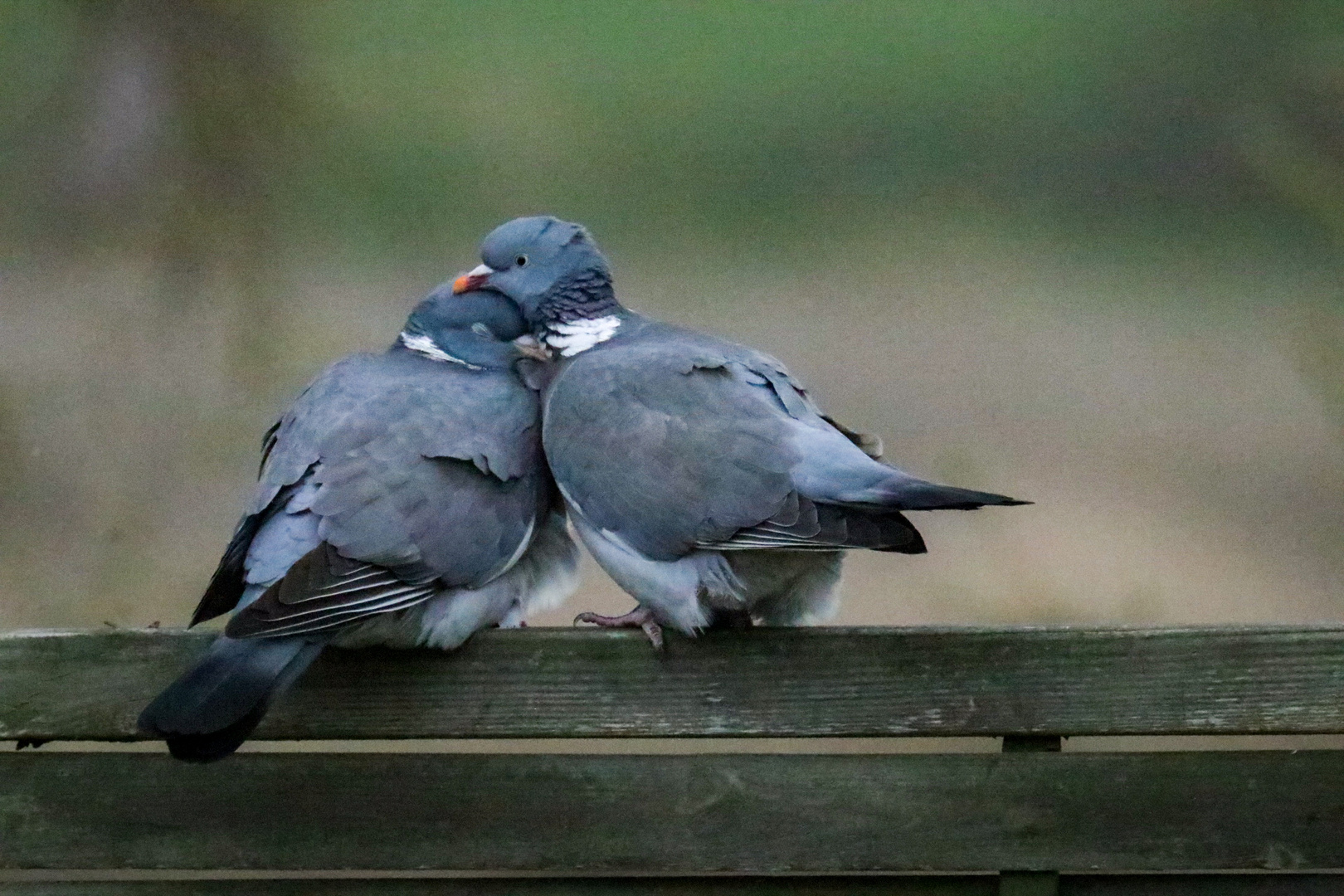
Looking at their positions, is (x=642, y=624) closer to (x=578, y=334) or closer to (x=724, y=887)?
(x=724, y=887)

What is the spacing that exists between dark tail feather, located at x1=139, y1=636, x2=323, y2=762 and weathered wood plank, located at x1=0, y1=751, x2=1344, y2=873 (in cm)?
17

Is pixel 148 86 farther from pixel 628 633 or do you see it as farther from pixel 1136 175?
pixel 1136 175

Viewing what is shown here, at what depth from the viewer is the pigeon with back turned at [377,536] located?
4.25 ft

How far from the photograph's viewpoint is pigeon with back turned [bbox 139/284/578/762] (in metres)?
1.29

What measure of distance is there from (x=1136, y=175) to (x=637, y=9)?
820mm

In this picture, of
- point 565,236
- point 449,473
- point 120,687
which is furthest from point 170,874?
point 565,236

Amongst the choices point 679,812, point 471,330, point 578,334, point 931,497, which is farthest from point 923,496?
point 471,330

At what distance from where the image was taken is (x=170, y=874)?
211cm

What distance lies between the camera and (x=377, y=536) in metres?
1.46

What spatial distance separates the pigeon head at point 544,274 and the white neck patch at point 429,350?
0.08 metres

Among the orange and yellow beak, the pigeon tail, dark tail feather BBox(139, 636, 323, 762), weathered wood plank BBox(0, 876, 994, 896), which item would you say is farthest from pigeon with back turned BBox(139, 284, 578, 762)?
the pigeon tail

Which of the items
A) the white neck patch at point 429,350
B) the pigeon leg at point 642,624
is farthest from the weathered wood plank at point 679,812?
the white neck patch at point 429,350

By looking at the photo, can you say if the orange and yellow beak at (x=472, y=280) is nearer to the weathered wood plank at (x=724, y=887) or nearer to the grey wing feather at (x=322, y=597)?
the grey wing feather at (x=322, y=597)

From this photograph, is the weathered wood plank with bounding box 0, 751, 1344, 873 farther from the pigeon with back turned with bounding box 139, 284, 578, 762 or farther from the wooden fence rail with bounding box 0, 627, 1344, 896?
the pigeon with back turned with bounding box 139, 284, 578, 762
